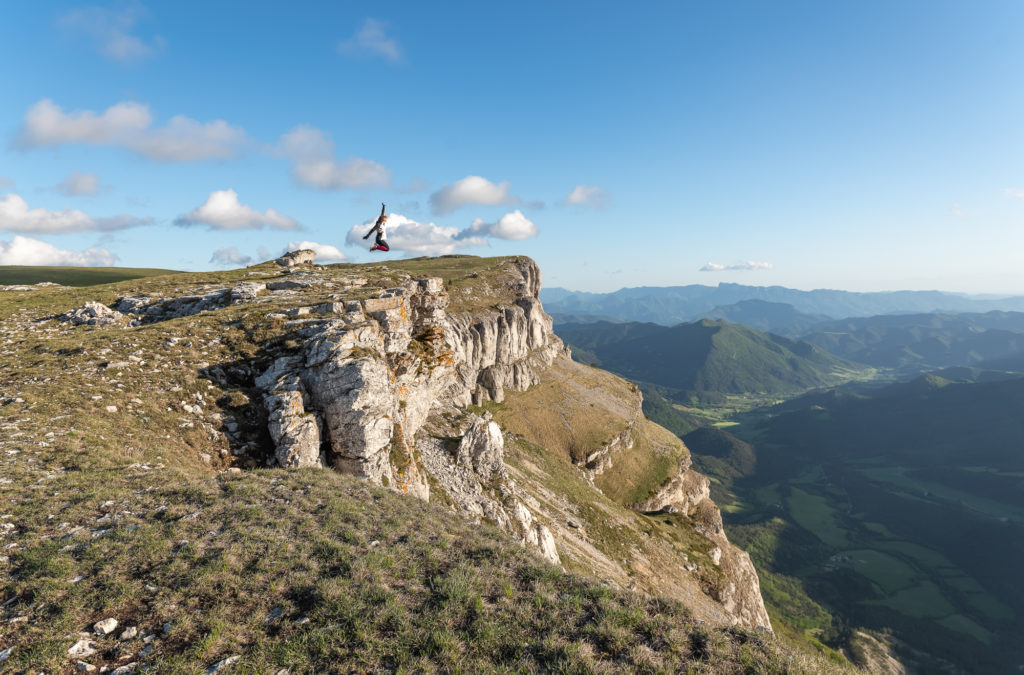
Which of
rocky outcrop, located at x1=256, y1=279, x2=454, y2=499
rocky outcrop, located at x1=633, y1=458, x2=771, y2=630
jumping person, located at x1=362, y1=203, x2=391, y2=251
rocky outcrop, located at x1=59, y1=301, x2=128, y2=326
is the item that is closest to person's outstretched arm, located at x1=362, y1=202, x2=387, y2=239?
jumping person, located at x1=362, y1=203, x2=391, y2=251

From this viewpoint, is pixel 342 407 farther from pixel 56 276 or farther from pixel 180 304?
pixel 56 276

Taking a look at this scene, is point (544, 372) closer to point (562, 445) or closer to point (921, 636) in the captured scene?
point (562, 445)

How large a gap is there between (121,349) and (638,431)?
111 metres

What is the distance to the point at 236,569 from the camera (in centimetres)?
1197

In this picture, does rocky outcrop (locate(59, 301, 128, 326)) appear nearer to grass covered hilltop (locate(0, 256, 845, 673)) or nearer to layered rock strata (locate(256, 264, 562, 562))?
grass covered hilltop (locate(0, 256, 845, 673))

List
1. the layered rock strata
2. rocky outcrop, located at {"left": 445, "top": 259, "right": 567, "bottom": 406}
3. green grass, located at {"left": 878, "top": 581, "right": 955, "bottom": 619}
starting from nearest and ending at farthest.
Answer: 1. the layered rock strata
2. rocky outcrop, located at {"left": 445, "top": 259, "right": 567, "bottom": 406}
3. green grass, located at {"left": 878, "top": 581, "right": 955, "bottom": 619}

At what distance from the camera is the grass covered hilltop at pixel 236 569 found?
9570 mm

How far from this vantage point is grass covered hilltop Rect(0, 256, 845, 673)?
377 inches

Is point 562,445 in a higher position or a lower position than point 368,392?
lower

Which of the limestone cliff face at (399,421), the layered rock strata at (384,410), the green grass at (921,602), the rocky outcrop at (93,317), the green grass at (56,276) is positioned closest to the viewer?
the layered rock strata at (384,410)

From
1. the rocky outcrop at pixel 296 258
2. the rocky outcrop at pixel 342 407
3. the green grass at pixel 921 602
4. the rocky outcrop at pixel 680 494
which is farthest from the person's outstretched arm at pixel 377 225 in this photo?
the green grass at pixel 921 602

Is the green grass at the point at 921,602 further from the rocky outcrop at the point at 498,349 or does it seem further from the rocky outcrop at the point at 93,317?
the rocky outcrop at the point at 93,317

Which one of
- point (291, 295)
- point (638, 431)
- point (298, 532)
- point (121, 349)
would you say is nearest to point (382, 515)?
point (298, 532)

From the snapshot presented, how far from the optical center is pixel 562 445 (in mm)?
98875
